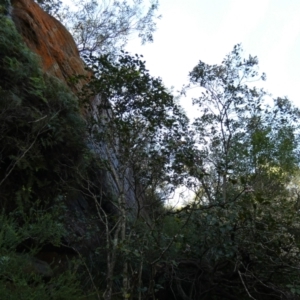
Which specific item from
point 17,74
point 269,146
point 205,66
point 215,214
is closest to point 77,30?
point 205,66

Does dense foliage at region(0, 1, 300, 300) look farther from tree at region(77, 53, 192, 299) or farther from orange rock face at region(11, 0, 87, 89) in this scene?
orange rock face at region(11, 0, 87, 89)

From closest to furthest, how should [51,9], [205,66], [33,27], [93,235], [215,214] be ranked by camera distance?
[215,214] → [93,235] → [33,27] → [205,66] → [51,9]

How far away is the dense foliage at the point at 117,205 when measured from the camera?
5621mm

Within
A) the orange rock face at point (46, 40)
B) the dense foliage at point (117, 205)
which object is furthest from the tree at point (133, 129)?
the orange rock face at point (46, 40)

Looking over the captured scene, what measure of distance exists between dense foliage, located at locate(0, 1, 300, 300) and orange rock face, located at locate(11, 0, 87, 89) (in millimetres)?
1479

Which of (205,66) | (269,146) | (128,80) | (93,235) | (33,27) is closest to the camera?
(93,235)

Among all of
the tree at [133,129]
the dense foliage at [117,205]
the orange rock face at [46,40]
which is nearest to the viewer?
the dense foliage at [117,205]

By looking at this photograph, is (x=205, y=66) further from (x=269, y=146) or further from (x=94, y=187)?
(x=94, y=187)

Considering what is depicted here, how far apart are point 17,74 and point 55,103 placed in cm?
76

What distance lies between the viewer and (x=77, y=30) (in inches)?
647

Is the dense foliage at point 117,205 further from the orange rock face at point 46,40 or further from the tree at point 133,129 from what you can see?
the orange rock face at point 46,40

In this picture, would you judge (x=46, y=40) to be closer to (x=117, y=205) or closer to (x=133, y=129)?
(x=133, y=129)

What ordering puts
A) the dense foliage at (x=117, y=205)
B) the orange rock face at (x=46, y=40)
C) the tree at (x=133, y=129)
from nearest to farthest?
the dense foliage at (x=117, y=205), the tree at (x=133, y=129), the orange rock face at (x=46, y=40)

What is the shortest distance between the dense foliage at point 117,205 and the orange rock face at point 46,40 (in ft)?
4.85
